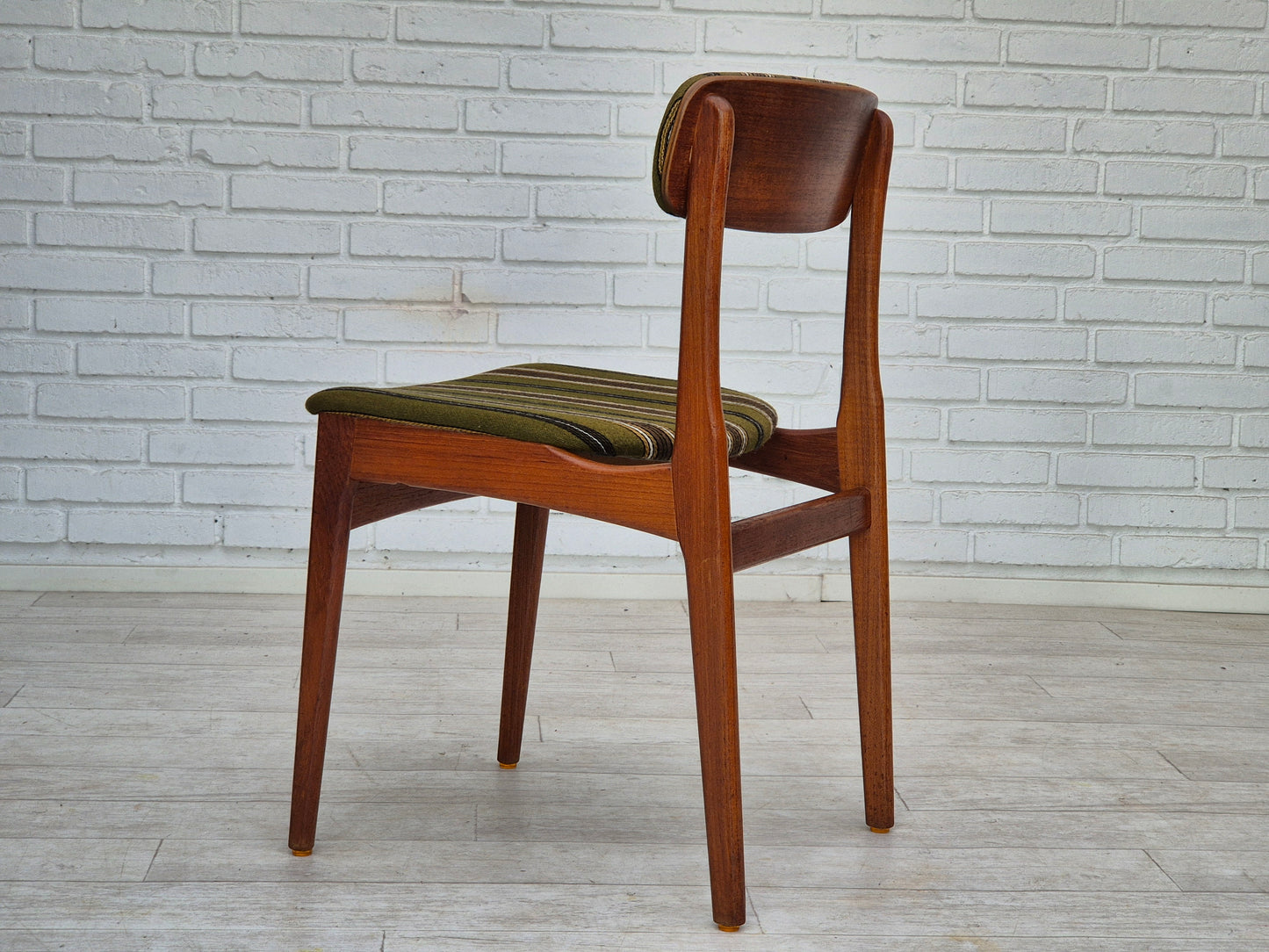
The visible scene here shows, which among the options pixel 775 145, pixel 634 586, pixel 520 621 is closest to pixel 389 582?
pixel 634 586

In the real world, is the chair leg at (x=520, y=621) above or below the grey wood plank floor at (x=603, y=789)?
above

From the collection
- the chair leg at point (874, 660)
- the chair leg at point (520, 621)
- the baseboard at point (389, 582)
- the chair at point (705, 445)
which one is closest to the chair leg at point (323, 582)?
the chair at point (705, 445)

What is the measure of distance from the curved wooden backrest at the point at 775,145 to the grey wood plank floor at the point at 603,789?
2.13 feet

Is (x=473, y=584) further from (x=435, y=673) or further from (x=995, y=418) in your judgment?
(x=995, y=418)

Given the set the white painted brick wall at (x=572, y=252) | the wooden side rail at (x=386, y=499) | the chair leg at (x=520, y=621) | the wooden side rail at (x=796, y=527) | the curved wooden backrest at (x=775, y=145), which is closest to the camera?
the curved wooden backrest at (x=775, y=145)

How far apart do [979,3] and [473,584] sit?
1.42 m

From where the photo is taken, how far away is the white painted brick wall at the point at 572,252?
2.23m

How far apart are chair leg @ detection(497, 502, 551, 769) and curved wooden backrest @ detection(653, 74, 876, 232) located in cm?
48

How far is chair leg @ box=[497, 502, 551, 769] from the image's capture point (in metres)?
1.44

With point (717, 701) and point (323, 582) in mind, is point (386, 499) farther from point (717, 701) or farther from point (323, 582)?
point (717, 701)

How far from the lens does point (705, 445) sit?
3.42ft

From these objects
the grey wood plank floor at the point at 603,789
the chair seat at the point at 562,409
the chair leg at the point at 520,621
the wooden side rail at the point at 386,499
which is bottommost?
the grey wood plank floor at the point at 603,789

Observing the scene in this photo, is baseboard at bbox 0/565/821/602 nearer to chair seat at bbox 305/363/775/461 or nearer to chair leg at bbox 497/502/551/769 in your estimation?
chair leg at bbox 497/502/551/769

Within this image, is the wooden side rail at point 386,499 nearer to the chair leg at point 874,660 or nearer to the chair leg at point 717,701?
the chair leg at point 717,701
